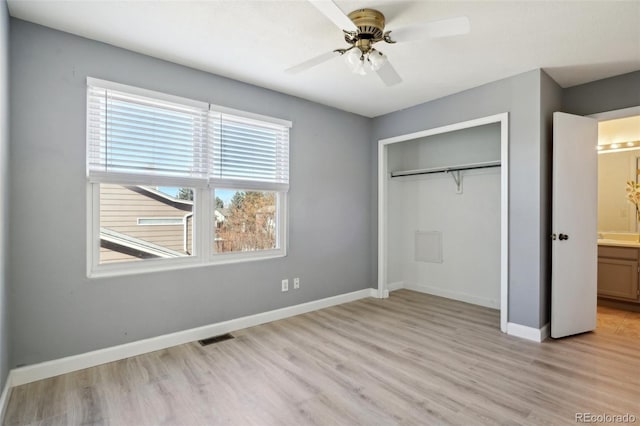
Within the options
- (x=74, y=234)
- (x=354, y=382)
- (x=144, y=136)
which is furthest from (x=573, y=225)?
(x=74, y=234)

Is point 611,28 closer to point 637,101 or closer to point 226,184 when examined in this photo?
point 637,101

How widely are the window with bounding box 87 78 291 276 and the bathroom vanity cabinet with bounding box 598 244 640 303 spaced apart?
4.11 m

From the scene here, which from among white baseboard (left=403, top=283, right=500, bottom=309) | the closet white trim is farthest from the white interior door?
white baseboard (left=403, top=283, right=500, bottom=309)

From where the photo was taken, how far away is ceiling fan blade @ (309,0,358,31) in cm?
159

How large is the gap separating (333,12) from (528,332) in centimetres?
327

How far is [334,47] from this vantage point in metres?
2.67

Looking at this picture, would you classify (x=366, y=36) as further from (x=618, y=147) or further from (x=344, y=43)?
(x=618, y=147)

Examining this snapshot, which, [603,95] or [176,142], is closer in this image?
[176,142]

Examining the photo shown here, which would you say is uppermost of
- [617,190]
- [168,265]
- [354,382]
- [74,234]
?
[617,190]

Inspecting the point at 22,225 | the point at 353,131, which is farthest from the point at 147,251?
the point at 353,131

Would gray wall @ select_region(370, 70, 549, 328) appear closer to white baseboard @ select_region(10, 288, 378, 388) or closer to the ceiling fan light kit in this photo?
the ceiling fan light kit

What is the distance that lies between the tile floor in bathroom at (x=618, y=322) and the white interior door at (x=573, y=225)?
0.26 metres

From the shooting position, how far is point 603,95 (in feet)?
10.9

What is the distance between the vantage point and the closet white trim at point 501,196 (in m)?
3.26
